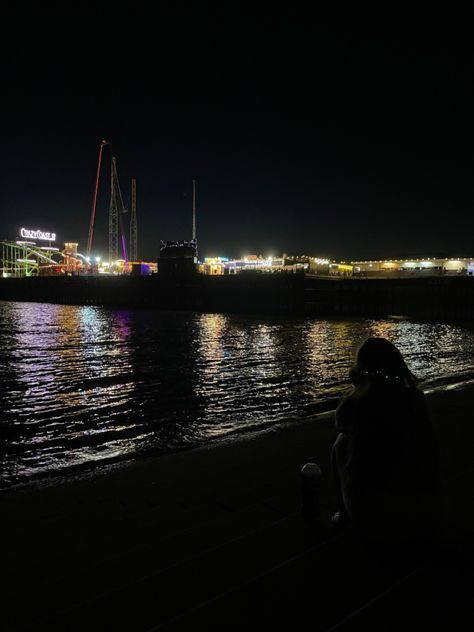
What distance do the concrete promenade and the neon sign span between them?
119 meters

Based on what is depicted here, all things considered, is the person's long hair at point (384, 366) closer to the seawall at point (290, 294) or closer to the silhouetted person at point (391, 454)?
the silhouetted person at point (391, 454)

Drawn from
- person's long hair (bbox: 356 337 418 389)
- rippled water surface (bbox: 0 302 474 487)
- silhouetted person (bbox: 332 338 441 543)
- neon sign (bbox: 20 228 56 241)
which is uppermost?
neon sign (bbox: 20 228 56 241)

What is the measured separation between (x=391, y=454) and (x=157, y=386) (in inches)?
390

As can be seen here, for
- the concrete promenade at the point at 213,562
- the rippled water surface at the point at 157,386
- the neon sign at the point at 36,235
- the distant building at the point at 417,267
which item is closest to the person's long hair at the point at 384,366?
the concrete promenade at the point at 213,562

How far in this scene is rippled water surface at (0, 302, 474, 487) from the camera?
7348 millimetres

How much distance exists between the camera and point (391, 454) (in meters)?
2.59

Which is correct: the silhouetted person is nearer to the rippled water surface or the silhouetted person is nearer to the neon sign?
the rippled water surface

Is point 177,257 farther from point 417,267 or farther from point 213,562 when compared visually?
point 213,562

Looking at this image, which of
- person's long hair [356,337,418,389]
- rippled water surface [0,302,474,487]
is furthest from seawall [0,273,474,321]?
person's long hair [356,337,418,389]

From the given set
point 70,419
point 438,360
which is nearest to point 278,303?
point 438,360

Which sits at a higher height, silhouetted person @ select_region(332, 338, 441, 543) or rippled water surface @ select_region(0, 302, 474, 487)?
silhouetted person @ select_region(332, 338, 441, 543)

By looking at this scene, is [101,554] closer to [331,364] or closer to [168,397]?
[168,397]

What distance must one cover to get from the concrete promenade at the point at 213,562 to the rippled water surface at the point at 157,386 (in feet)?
7.97

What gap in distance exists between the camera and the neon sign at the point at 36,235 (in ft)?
359
